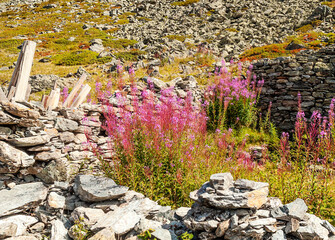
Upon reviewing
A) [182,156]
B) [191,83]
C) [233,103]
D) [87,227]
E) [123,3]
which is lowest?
[87,227]

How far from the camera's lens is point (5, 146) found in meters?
3.94

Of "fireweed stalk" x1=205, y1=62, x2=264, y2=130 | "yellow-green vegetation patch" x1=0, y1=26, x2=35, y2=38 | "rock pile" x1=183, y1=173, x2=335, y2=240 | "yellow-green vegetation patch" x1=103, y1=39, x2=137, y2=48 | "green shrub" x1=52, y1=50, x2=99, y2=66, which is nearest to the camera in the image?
"rock pile" x1=183, y1=173, x2=335, y2=240

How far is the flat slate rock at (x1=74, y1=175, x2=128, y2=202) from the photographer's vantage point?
362cm

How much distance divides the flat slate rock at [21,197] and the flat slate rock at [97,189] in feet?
1.98

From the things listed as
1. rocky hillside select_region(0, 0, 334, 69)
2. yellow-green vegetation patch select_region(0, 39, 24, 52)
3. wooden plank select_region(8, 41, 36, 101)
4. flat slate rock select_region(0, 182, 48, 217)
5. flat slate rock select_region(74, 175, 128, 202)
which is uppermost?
rocky hillside select_region(0, 0, 334, 69)

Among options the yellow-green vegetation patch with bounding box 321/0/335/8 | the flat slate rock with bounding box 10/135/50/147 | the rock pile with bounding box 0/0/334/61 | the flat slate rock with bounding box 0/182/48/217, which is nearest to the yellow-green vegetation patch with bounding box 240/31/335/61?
the rock pile with bounding box 0/0/334/61

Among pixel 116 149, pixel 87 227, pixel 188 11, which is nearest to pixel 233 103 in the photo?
pixel 116 149

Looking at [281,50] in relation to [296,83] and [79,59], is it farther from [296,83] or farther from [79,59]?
[79,59]

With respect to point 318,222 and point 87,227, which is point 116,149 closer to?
point 87,227

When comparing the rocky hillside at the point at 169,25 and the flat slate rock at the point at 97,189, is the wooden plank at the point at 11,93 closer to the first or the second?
the flat slate rock at the point at 97,189

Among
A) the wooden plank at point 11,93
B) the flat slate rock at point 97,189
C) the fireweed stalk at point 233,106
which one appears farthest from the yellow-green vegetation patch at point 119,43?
the flat slate rock at point 97,189

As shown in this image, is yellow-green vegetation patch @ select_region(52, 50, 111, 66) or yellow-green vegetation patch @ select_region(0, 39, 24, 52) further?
yellow-green vegetation patch @ select_region(0, 39, 24, 52)

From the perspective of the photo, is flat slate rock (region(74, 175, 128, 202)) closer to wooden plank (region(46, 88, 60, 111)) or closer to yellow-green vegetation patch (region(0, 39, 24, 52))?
wooden plank (region(46, 88, 60, 111))

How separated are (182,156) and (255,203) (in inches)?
65.8
